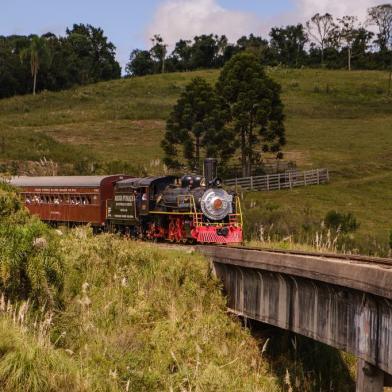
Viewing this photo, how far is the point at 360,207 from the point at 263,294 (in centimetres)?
3061

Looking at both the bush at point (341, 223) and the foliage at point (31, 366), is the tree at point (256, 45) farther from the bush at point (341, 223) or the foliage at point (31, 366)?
the foliage at point (31, 366)

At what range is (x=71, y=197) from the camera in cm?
2973

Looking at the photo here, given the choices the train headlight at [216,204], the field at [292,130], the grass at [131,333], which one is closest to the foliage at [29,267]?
the grass at [131,333]

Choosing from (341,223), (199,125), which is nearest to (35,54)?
(199,125)

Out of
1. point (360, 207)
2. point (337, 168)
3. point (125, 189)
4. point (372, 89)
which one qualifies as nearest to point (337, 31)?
point (372, 89)

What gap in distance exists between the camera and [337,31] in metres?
134

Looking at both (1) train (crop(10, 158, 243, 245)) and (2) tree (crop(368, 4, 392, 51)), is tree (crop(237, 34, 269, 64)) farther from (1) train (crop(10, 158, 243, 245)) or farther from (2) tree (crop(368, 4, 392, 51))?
(1) train (crop(10, 158, 243, 245))

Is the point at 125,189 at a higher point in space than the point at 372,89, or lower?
lower

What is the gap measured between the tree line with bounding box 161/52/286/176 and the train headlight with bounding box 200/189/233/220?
25.5 metres

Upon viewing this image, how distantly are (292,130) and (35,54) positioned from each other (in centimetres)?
4600

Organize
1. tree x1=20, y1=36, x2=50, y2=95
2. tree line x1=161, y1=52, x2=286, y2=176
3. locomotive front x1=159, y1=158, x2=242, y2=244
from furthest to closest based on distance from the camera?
tree x1=20, y1=36, x2=50, y2=95
tree line x1=161, y1=52, x2=286, y2=176
locomotive front x1=159, y1=158, x2=242, y2=244

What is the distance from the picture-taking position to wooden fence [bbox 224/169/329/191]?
50.5 m

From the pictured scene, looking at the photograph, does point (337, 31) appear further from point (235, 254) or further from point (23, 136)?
point (235, 254)

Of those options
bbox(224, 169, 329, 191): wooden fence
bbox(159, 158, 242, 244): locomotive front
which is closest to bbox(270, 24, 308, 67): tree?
bbox(224, 169, 329, 191): wooden fence
